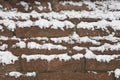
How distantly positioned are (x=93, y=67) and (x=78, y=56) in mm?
94

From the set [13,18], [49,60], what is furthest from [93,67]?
[13,18]

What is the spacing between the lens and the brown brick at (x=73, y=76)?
4.13 feet

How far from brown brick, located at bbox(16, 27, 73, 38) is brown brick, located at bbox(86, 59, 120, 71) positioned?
0.18 m

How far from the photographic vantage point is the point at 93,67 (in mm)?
1280

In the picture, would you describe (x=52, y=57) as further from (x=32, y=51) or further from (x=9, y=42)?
(x=9, y=42)

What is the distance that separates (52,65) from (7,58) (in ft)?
0.71

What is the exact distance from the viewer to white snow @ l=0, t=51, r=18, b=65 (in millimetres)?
1228

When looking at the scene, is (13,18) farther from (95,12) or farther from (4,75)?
(95,12)

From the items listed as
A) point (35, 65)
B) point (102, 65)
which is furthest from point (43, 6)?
point (102, 65)

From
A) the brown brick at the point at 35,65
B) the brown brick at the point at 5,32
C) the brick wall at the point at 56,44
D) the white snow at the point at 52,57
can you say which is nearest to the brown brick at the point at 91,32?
the brick wall at the point at 56,44

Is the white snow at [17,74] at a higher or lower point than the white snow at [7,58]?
lower

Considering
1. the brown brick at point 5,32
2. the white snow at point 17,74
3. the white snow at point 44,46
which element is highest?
the brown brick at point 5,32

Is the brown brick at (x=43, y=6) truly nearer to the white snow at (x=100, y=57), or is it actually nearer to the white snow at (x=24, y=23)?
the white snow at (x=24, y=23)

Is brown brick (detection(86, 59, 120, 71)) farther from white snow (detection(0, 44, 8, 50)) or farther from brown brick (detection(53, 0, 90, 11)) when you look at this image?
white snow (detection(0, 44, 8, 50))
